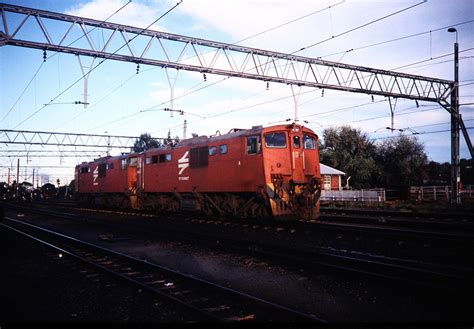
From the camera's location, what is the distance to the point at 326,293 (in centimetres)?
656

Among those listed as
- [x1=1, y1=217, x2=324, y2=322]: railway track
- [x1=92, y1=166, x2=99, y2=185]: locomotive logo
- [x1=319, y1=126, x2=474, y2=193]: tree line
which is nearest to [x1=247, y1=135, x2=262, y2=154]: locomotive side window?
[x1=1, y1=217, x2=324, y2=322]: railway track

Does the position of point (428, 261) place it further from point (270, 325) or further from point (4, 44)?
point (4, 44)

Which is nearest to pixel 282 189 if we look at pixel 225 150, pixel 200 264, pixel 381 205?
pixel 225 150

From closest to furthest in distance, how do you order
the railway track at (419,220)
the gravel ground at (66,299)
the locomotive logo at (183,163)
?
the gravel ground at (66,299) < the railway track at (419,220) < the locomotive logo at (183,163)

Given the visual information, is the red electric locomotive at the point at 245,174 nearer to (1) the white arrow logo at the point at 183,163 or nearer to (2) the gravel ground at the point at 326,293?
(1) the white arrow logo at the point at 183,163

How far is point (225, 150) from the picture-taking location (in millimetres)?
16688

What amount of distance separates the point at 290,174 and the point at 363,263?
730cm

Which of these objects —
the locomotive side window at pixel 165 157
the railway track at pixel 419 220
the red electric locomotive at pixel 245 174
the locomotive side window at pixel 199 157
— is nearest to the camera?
the railway track at pixel 419 220

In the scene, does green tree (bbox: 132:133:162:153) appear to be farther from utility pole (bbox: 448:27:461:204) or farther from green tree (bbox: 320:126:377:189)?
utility pole (bbox: 448:27:461:204)

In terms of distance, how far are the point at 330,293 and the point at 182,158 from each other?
14449 millimetres

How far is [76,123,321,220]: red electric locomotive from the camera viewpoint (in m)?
14.8

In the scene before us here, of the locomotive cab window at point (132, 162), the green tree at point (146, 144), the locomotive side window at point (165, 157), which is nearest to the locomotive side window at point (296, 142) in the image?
the locomotive side window at point (165, 157)

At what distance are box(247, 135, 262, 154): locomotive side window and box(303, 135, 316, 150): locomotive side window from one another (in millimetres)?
2370

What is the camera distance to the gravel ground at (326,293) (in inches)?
215
